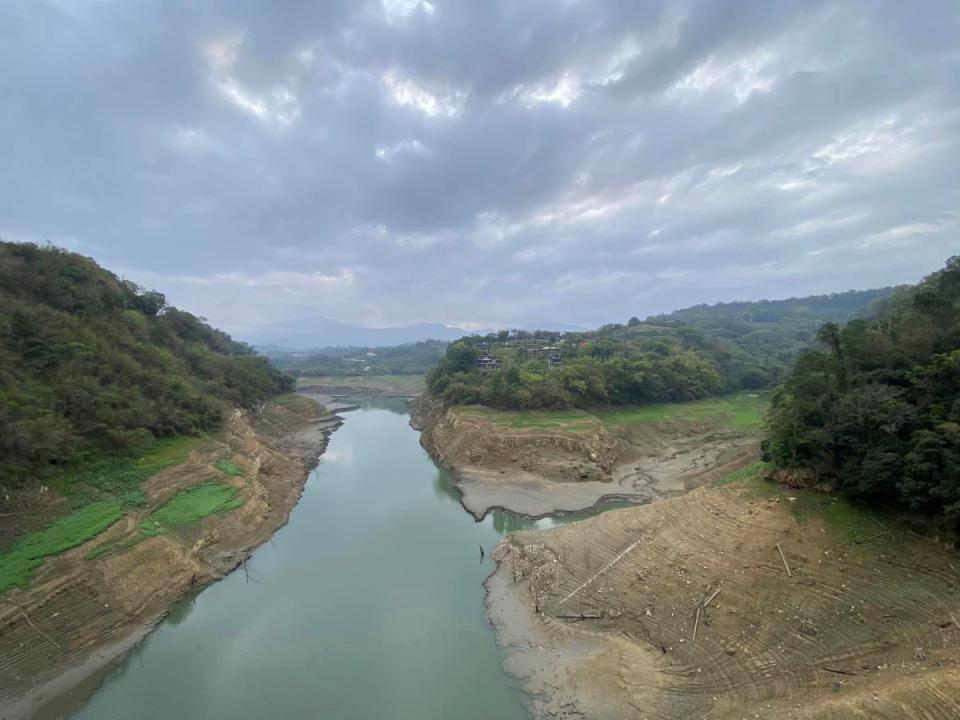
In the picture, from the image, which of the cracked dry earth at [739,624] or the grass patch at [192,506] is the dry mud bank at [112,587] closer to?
the grass patch at [192,506]

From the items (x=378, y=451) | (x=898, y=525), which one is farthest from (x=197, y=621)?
(x=378, y=451)

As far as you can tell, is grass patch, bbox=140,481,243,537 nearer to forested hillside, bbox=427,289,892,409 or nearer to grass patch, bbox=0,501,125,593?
grass patch, bbox=0,501,125,593

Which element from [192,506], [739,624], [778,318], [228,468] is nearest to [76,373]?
[228,468]

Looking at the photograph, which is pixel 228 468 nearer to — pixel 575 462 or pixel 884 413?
pixel 575 462

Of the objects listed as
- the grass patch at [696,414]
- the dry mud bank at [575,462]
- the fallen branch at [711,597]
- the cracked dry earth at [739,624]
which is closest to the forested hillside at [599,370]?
the grass patch at [696,414]

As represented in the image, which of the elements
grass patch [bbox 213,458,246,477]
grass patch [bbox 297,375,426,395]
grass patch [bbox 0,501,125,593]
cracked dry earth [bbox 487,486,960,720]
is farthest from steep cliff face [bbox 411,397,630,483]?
grass patch [bbox 297,375,426,395]

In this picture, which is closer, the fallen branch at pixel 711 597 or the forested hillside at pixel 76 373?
the fallen branch at pixel 711 597
